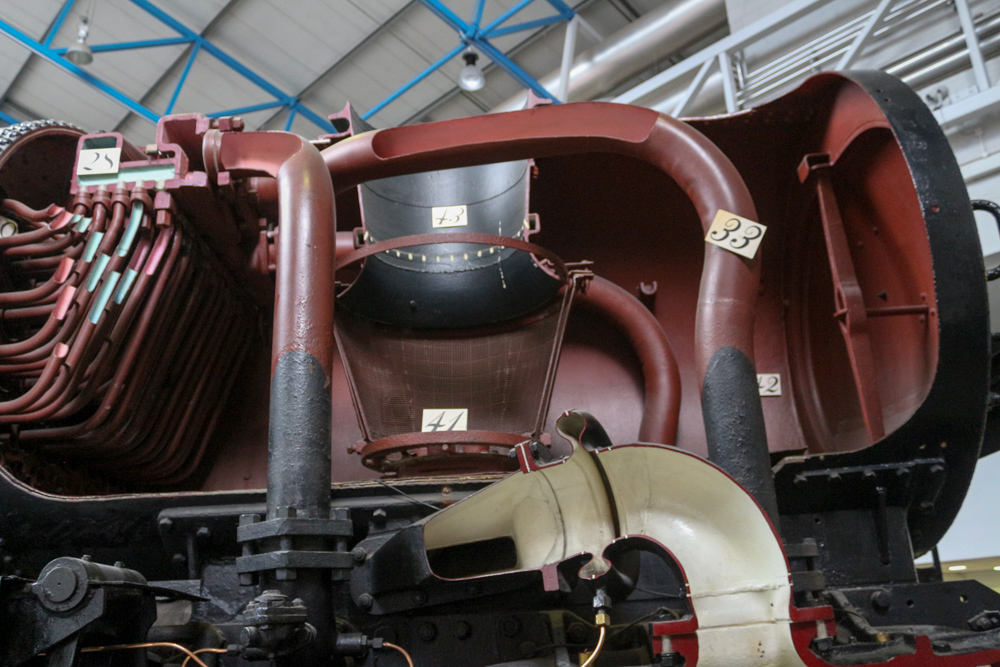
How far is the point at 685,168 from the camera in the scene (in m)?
2.82

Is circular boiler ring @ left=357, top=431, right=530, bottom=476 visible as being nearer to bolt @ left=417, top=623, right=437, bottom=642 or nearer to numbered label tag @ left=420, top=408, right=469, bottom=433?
numbered label tag @ left=420, top=408, right=469, bottom=433

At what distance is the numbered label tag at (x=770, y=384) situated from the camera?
3.55 m

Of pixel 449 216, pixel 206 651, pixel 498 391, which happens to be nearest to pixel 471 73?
pixel 449 216

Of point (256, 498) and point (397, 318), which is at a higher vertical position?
point (397, 318)

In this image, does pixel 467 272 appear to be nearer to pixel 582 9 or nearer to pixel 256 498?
pixel 256 498

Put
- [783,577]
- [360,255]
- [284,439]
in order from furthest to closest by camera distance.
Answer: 1. [360,255]
2. [284,439]
3. [783,577]

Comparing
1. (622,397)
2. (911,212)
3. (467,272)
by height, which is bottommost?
(622,397)

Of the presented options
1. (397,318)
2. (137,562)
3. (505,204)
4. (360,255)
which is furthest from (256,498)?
(505,204)

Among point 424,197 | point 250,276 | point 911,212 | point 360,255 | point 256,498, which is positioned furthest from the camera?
point 424,197

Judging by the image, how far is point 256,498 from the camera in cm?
249

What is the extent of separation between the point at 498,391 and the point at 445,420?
0.27 m

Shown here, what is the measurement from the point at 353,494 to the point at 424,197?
1.86 m

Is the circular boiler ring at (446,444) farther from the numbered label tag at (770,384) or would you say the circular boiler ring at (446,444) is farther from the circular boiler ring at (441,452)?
the numbered label tag at (770,384)

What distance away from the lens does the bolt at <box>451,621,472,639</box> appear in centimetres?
229
